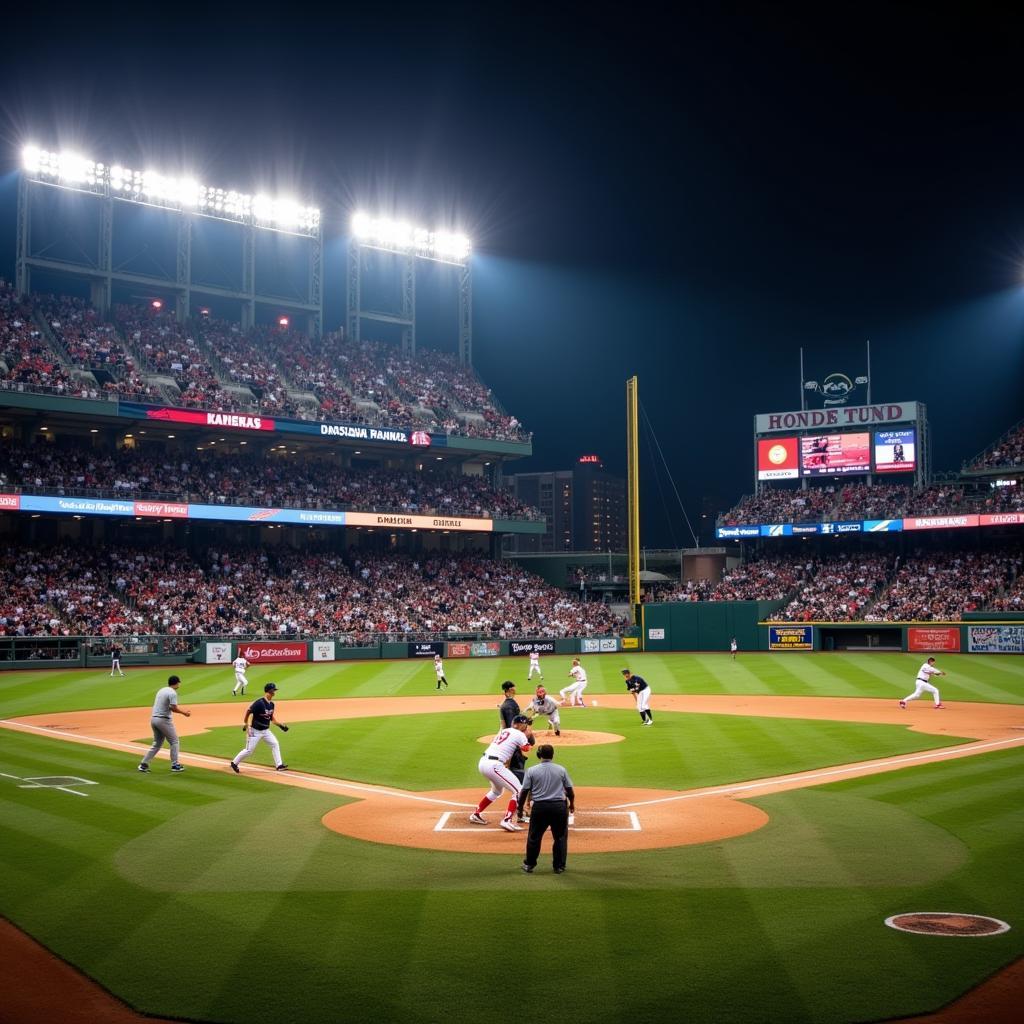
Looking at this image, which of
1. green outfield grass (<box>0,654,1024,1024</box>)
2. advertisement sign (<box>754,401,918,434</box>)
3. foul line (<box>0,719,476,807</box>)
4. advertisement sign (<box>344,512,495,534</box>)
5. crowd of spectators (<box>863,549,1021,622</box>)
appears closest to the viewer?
green outfield grass (<box>0,654,1024,1024</box>)

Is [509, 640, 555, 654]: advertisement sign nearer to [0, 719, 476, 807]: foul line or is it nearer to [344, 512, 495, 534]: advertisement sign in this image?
[344, 512, 495, 534]: advertisement sign

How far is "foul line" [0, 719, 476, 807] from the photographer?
712 inches

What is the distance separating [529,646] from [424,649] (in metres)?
6.89

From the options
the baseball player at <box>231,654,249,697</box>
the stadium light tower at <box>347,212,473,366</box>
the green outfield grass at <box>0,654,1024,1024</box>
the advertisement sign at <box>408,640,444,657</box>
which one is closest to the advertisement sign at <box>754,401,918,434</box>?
the stadium light tower at <box>347,212,473,366</box>

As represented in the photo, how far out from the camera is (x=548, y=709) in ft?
84.9

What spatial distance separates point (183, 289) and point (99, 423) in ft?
45.1

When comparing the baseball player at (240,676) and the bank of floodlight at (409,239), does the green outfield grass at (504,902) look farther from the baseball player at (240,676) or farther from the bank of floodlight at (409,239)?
the bank of floodlight at (409,239)

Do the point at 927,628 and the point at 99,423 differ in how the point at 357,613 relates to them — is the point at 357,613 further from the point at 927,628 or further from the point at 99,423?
the point at 927,628

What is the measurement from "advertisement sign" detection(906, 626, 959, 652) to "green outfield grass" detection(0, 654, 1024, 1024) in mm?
36713

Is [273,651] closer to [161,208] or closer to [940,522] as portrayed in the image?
[161,208]

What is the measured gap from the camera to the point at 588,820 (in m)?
16.0

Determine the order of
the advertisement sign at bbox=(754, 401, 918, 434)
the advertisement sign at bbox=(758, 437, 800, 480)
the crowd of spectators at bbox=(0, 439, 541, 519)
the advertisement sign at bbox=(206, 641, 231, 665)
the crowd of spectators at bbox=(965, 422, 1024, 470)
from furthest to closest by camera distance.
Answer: the advertisement sign at bbox=(758, 437, 800, 480) → the advertisement sign at bbox=(754, 401, 918, 434) → the crowd of spectators at bbox=(965, 422, 1024, 470) → the crowd of spectators at bbox=(0, 439, 541, 519) → the advertisement sign at bbox=(206, 641, 231, 665)

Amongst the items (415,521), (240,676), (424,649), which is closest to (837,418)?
(415,521)

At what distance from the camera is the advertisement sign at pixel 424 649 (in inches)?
2303
